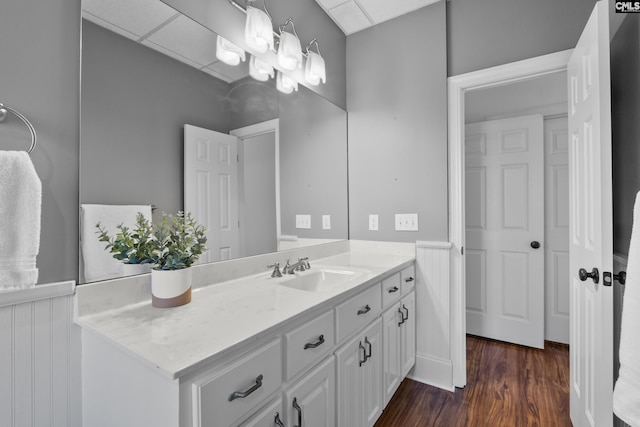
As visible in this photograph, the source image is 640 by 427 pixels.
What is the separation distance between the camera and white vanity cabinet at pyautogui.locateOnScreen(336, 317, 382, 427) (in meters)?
1.25

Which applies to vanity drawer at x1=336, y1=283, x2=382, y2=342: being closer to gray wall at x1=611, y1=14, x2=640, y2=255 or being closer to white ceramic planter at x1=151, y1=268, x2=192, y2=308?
white ceramic planter at x1=151, y1=268, x2=192, y2=308

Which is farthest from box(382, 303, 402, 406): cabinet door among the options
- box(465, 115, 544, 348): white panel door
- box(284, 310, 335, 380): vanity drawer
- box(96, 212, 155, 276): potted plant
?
box(465, 115, 544, 348): white panel door

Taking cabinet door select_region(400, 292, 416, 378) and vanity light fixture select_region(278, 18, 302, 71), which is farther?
cabinet door select_region(400, 292, 416, 378)

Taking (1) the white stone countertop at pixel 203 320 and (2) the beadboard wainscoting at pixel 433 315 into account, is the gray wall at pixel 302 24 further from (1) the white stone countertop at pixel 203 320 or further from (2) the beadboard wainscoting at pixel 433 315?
(2) the beadboard wainscoting at pixel 433 315

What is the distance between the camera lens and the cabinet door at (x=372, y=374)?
Result: 1425 mm

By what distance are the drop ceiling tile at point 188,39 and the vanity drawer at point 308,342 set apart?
Result: 120 centimetres

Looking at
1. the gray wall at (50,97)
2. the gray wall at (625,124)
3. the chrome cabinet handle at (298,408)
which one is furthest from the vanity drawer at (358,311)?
the gray wall at (625,124)

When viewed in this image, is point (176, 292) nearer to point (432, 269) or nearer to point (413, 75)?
point (432, 269)

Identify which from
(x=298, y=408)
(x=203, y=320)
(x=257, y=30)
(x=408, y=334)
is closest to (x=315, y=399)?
(x=298, y=408)

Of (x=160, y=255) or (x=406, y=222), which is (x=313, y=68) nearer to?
(x=406, y=222)

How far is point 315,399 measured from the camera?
109 centimetres

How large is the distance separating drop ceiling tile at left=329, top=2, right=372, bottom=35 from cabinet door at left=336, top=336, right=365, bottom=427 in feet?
7.00

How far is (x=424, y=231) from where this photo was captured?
2135 mm

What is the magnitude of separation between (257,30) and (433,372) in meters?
2.32
